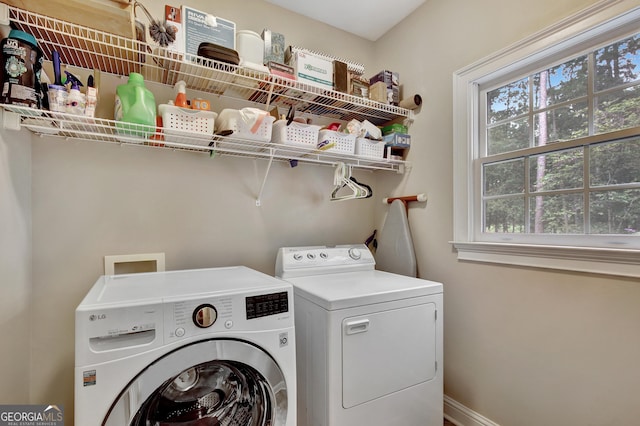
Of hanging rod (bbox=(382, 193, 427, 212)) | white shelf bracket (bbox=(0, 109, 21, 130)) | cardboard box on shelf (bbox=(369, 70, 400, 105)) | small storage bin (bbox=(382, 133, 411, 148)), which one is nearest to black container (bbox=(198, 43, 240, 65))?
white shelf bracket (bbox=(0, 109, 21, 130))

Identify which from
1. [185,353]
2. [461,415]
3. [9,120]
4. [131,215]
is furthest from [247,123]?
[461,415]

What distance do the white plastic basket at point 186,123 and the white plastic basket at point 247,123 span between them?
6 centimetres

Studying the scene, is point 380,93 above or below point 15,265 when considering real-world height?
above

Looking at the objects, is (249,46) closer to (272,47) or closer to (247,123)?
(272,47)

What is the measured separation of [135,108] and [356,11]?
1.61 meters

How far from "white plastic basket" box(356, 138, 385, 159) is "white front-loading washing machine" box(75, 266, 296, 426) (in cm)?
104

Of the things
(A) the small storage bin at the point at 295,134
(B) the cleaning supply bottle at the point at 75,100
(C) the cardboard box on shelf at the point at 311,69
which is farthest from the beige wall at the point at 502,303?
(B) the cleaning supply bottle at the point at 75,100

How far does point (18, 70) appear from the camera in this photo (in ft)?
3.69

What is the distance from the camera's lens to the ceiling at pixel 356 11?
2.06 metres

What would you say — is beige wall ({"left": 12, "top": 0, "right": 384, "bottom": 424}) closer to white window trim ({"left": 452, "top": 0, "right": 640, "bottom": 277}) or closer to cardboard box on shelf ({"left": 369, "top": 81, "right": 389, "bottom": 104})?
cardboard box on shelf ({"left": 369, "top": 81, "right": 389, "bottom": 104})

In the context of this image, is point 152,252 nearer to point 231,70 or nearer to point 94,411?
point 94,411

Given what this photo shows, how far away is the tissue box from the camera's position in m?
1.48

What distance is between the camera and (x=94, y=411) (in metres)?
0.91

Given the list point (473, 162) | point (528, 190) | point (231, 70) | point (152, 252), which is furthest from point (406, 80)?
point (152, 252)
